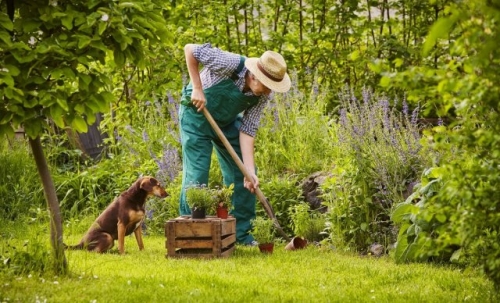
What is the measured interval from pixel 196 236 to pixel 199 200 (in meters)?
0.27

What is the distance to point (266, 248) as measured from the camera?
6664 millimetres

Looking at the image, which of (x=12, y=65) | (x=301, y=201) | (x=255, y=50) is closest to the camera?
(x=12, y=65)

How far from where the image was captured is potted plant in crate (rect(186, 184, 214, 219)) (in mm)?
6320

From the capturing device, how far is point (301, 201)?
7715 millimetres

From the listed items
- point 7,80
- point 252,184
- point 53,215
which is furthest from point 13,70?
point 252,184

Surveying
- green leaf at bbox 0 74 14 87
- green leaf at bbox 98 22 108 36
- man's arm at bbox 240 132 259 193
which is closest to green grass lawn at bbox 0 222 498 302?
man's arm at bbox 240 132 259 193

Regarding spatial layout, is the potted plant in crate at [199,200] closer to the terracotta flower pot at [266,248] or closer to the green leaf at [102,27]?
the terracotta flower pot at [266,248]

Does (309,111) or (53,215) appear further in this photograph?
(309,111)

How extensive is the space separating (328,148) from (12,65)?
15.0 feet

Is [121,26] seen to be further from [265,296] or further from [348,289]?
[348,289]

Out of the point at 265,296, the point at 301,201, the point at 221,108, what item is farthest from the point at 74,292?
the point at 301,201

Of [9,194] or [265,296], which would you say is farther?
[9,194]

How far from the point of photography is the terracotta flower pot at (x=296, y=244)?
6984 millimetres

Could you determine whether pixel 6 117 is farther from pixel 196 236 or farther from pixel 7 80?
pixel 196 236
